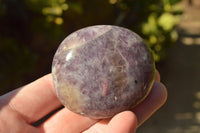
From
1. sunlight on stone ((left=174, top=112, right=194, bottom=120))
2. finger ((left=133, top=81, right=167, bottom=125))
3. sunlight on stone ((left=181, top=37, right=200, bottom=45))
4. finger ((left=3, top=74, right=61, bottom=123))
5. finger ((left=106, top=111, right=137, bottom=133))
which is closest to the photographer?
finger ((left=106, top=111, right=137, bottom=133))

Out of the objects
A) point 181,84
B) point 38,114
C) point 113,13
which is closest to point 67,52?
point 38,114

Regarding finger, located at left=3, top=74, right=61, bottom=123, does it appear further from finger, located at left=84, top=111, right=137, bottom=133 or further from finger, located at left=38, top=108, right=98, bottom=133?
finger, located at left=84, top=111, right=137, bottom=133

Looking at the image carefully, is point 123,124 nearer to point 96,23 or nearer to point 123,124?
point 123,124

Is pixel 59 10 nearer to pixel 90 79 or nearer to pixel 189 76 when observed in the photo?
pixel 90 79

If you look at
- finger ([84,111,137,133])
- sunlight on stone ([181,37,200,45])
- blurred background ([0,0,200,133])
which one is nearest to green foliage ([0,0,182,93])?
blurred background ([0,0,200,133])

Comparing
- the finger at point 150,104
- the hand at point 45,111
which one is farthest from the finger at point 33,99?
the finger at point 150,104

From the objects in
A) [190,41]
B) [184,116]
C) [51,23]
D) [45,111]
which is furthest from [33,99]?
[190,41]
